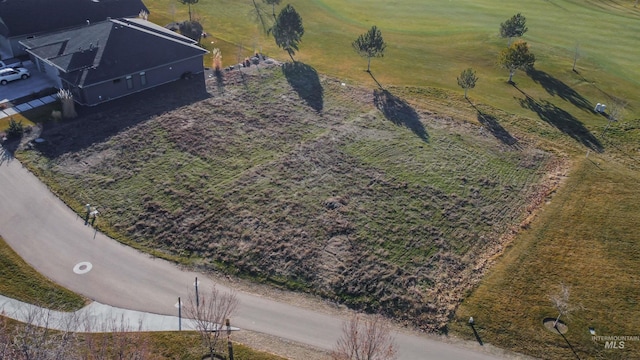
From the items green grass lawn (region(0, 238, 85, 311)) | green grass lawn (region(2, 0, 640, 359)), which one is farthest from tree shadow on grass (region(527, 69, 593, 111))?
green grass lawn (region(0, 238, 85, 311))

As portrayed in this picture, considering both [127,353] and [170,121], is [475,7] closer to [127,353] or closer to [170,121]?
[170,121]

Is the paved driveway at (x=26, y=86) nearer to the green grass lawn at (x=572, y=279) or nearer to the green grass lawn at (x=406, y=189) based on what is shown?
the green grass lawn at (x=406, y=189)

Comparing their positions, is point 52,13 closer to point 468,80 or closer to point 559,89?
point 468,80

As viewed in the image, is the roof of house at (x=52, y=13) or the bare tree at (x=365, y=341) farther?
the roof of house at (x=52, y=13)

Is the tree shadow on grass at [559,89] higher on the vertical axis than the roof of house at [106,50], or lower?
lower

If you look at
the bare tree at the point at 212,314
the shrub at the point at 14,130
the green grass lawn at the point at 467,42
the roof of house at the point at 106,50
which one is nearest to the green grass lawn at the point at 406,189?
the green grass lawn at the point at 467,42
